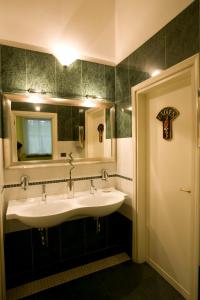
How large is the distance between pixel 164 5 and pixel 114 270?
2.58 m

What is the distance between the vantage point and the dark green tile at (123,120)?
6.84ft

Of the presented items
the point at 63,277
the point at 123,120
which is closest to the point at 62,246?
the point at 63,277

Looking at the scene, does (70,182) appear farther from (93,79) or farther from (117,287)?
(93,79)

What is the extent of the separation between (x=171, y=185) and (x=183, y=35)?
4.16 feet

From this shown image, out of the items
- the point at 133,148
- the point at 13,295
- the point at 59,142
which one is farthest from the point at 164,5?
the point at 13,295

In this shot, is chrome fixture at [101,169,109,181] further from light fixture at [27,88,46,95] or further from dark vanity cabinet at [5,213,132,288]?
Answer: light fixture at [27,88,46,95]

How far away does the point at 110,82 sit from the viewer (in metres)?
2.28

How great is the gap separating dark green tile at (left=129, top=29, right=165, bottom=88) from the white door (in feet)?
0.61

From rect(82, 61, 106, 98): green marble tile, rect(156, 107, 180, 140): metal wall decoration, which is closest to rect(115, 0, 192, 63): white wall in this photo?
rect(82, 61, 106, 98): green marble tile

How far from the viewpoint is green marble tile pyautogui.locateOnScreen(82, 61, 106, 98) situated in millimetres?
2131

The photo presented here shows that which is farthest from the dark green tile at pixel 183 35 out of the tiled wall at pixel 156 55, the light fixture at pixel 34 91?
the light fixture at pixel 34 91

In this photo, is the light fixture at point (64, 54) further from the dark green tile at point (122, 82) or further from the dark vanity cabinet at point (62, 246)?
the dark vanity cabinet at point (62, 246)

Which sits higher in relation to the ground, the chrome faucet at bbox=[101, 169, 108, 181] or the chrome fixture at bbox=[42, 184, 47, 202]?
the chrome faucet at bbox=[101, 169, 108, 181]

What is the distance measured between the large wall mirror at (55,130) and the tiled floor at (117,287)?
1.23 metres
